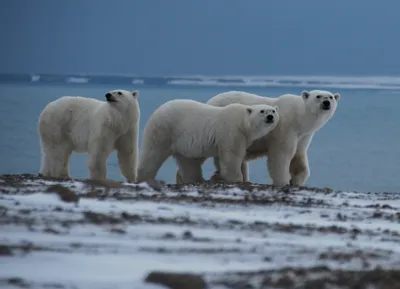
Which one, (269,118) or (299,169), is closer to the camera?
(269,118)

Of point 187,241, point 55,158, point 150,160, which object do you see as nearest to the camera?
point 187,241

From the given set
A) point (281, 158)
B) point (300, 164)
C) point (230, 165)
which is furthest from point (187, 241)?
point (300, 164)

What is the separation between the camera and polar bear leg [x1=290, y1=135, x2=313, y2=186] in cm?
1139

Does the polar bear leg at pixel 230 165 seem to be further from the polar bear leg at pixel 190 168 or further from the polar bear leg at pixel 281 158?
the polar bear leg at pixel 190 168

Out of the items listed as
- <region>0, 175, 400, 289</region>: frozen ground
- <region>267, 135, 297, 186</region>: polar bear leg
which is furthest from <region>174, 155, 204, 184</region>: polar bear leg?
<region>0, 175, 400, 289</region>: frozen ground

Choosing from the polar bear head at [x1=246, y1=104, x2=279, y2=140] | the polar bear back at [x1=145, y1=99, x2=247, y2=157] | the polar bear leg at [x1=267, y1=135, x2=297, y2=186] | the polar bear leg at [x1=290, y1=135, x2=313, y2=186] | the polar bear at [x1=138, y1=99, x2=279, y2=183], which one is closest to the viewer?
the polar bear head at [x1=246, y1=104, x2=279, y2=140]

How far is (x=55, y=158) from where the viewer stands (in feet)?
37.1

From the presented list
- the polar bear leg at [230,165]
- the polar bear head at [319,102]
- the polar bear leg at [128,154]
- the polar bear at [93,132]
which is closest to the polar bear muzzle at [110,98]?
the polar bear at [93,132]

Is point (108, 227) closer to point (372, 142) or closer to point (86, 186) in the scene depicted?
point (86, 186)

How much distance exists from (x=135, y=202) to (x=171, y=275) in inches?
84.0

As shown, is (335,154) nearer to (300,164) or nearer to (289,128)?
(300,164)

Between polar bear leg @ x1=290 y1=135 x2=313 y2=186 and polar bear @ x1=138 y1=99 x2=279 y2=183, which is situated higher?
polar bear @ x1=138 y1=99 x2=279 y2=183

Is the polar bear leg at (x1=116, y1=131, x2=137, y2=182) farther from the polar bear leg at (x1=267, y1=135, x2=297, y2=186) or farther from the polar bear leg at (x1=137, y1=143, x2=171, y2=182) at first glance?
the polar bear leg at (x1=267, y1=135, x2=297, y2=186)

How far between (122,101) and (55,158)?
4.11 ft
